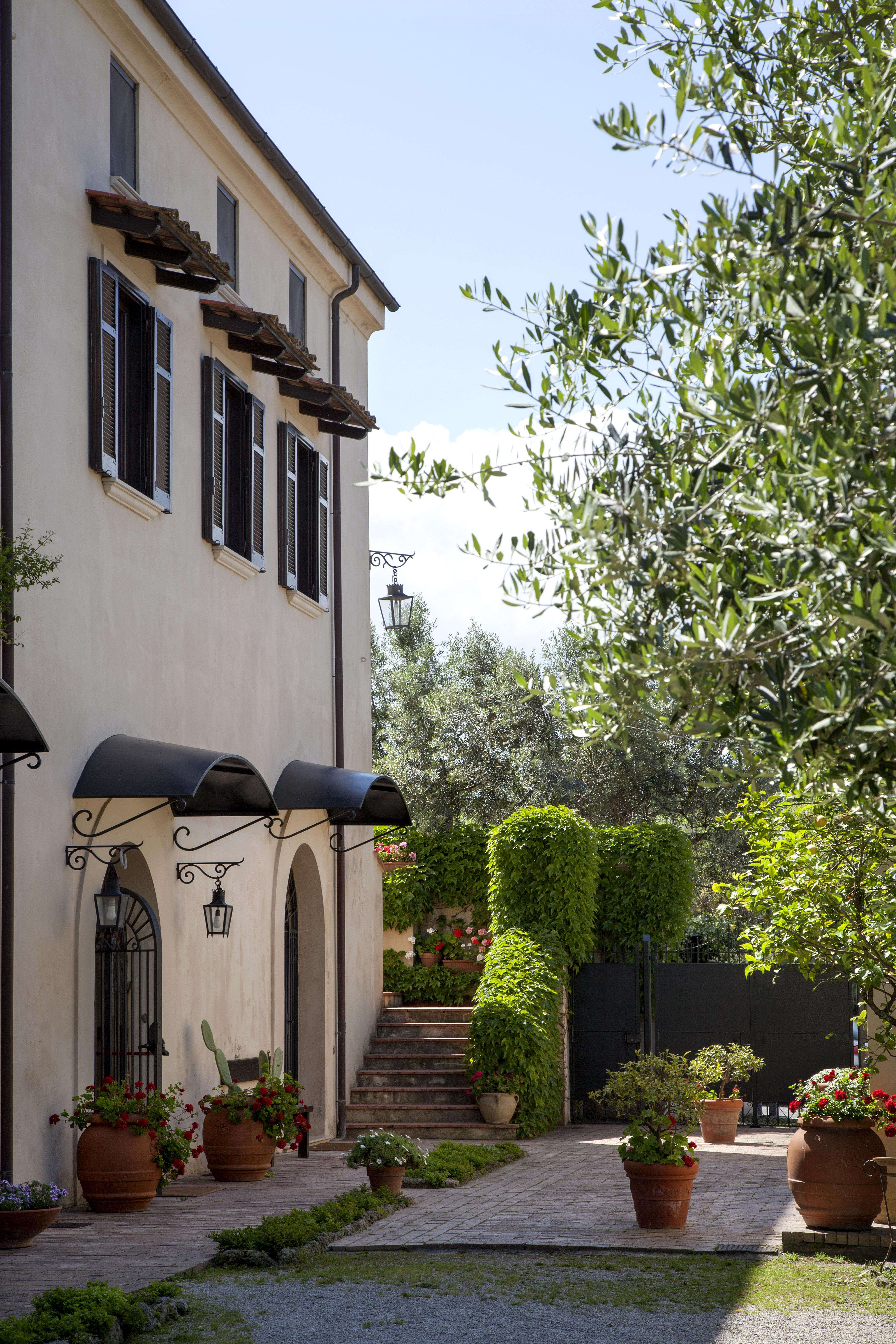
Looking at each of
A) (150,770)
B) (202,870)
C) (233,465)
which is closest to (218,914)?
(202,870)

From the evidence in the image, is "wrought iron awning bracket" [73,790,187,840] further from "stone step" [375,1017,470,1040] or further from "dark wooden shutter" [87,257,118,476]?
"stone step" [375,1017,470,1040]

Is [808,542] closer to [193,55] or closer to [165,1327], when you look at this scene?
[165,1327]

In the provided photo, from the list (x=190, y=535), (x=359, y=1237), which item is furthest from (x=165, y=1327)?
(x=190, y=535)

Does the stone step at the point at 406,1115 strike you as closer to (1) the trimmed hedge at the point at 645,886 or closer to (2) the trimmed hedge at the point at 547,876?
(2) the trimmed hedge at the point at 547,876

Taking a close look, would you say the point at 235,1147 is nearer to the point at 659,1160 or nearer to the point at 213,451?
the point at 659,1160

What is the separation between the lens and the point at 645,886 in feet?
58.2

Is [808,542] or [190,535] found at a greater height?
[190,535]

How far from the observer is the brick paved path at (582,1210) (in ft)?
Answer: 29.3

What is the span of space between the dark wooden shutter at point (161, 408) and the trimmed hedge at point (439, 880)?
7956mm

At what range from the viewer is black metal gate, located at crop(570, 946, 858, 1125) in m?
16.6

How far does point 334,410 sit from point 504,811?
1283 cm

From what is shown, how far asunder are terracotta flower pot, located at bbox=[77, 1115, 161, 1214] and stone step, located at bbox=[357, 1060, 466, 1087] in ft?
20.9

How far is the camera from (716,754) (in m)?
27.5

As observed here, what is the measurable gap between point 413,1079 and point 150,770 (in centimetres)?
710
